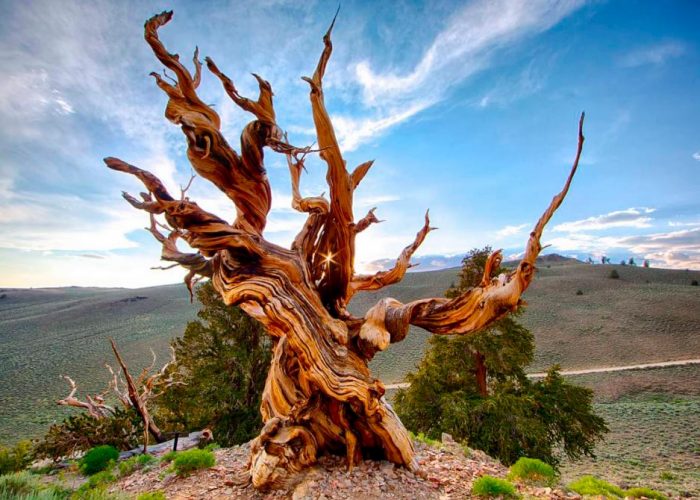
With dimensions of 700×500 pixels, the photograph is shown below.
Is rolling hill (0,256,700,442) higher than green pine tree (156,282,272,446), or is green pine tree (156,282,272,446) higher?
green pine tree (156,282,272,446)

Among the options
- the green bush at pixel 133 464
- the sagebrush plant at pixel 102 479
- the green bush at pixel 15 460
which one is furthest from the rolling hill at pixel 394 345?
the sagebrush plant at pixel 102 479

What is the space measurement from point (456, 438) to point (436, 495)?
19.6ft

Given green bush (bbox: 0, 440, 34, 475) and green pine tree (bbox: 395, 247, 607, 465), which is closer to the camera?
green bush (bbox: 0, 440, 34, 475)

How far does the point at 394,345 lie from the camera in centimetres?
3847

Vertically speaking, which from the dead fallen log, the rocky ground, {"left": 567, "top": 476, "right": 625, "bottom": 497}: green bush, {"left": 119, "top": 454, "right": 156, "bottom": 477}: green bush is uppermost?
the rocky ground

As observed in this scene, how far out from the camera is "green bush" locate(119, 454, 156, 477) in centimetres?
604

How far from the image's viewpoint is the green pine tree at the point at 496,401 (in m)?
9.48

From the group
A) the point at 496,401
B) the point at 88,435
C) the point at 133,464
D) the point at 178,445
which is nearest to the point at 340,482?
the point at 133,464

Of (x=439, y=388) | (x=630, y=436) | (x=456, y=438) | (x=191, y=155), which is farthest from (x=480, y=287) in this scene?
(x=630, y=436)

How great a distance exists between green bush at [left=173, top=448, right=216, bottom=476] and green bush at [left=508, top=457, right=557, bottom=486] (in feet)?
15.2

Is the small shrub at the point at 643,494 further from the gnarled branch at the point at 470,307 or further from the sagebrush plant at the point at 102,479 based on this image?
the sagebrush plant at the point at 102,479

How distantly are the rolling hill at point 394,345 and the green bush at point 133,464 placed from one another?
60.3 ft

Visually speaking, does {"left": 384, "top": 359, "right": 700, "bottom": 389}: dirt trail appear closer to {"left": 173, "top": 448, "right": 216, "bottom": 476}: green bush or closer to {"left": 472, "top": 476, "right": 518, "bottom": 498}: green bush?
{"left": 472, "top": 476, "right": 518, "bottom": 498}: green bush

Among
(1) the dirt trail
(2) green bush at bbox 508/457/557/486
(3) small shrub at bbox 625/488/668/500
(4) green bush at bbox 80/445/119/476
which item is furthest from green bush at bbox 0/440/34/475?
(1) the dirt trail
